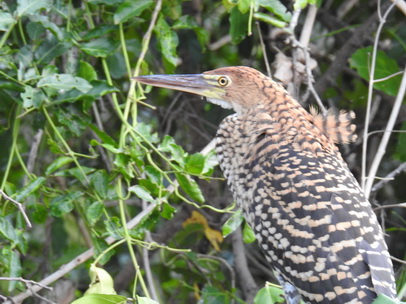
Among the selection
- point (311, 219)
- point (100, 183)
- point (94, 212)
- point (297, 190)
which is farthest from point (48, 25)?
point (311, 219)

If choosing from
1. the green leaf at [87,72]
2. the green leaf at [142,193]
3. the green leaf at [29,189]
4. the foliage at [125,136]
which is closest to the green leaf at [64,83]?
the foliage at [125,136]

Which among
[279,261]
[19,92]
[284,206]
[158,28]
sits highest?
[158,28]

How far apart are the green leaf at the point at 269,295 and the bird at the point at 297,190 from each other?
0.18ft

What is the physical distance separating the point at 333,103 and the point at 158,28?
129 cm

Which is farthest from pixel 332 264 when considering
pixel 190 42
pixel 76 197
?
pixel 190 42

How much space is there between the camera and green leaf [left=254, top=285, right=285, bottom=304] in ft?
9.82

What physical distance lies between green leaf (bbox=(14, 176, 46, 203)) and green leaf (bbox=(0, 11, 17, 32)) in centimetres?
56

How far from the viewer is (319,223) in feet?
9.27

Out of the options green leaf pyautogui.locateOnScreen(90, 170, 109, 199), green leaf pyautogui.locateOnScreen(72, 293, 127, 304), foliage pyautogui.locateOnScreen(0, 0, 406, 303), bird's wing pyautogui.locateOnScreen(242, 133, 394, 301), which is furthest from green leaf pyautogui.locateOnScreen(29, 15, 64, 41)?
green leaf pyautogui.locateOnScreen(72, 293, 127, 304)

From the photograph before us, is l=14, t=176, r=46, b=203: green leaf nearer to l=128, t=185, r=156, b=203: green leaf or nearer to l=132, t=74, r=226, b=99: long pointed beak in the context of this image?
l=128, t=185, r=156, b=203: green leaf

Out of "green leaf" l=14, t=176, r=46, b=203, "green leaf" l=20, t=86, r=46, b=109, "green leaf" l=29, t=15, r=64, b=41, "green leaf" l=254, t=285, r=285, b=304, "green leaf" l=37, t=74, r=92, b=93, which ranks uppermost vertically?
"green leaf" l=29, t=15, r=64, b=41

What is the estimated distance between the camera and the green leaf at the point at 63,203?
3182mm

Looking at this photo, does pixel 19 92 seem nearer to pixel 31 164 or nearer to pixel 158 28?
pixel 31 164

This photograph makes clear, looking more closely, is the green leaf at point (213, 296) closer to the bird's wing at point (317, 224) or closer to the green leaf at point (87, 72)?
the bird's wing at point (317, 224)
